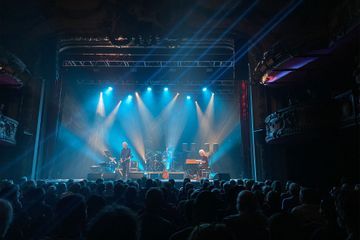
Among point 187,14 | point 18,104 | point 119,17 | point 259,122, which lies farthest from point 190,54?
point 18,104

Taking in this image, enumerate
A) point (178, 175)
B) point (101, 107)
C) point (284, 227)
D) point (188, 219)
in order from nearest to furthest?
1. point (284, 227)
2. point (188, 219)
3. point (178, 175)
4. point (101, 107)

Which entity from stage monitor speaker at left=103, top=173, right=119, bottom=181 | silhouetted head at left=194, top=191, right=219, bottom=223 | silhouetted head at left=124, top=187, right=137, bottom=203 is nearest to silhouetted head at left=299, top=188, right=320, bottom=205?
silhouetted head at left=194, top=191, right=219, bottom=223

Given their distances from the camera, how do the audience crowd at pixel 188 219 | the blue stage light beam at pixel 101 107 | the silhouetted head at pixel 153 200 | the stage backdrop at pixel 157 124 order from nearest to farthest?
the audience crowd at pixel 188 219 → the silhouetted head at pixel 153 200 → the stage backdrop at pixel 157 124 → the blue stage light beam at pixel 101 107

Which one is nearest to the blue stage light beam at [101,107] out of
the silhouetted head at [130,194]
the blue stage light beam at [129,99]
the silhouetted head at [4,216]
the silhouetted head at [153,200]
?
the blue stage light beam at [129,99]

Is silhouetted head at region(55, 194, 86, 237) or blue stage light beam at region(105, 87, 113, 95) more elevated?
blue stage light beam at region(105, 87, 113, 95)

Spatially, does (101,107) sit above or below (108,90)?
below

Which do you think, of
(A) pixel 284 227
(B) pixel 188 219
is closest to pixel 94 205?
(B) pixel 188 219

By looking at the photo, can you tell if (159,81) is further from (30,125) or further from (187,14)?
(30,125)

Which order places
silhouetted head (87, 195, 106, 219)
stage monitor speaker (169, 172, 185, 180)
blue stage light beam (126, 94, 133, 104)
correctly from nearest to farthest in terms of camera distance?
silhouetted head (87, 195, 106, 219) → stage monitor speaker (169, 172, 185, 180) → blue stage light beam (126, 94, 133, 104)

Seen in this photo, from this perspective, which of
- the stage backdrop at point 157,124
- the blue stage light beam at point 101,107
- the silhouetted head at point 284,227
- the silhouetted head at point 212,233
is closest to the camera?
the silhouetted head at point 212,233

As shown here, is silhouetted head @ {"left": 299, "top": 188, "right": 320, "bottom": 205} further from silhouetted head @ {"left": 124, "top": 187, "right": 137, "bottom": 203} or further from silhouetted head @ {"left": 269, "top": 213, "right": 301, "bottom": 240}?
silhouetted head @ {"left": 124, "top": 187, "right": 137, "bottom": 203}

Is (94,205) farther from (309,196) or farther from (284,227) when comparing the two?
(309,196)

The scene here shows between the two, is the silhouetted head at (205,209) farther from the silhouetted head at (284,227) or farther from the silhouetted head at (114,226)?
the silhouetted head at (114,226)

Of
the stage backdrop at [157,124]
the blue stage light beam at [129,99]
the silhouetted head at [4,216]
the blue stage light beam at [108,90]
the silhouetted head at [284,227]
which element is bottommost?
the silhouetted head at [284,227]
